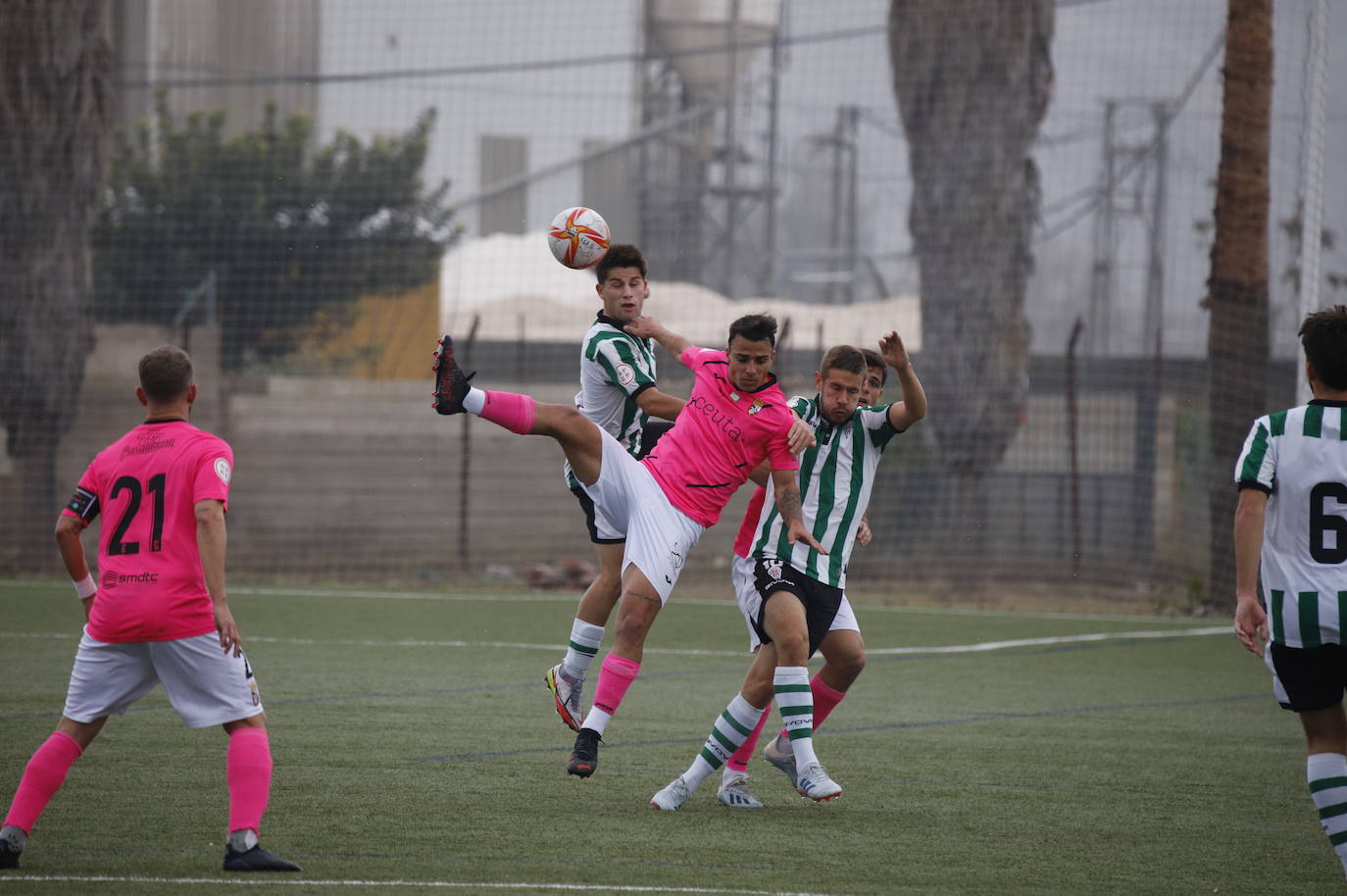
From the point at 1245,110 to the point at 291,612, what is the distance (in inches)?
427

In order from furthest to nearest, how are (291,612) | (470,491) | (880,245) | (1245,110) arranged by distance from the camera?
(880,245) < (470,491) < (1245,110) < (291,612)

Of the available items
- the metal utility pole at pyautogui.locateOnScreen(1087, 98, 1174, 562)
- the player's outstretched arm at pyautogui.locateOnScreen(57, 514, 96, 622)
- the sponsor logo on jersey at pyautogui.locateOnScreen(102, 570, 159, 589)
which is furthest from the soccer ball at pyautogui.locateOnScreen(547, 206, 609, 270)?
the metal utility pole at pyautogui.locateOnScreen(1087, 98, 1174, 562)

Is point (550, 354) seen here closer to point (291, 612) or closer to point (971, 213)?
point (971, 213)

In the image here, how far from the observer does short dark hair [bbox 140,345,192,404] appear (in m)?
4.85

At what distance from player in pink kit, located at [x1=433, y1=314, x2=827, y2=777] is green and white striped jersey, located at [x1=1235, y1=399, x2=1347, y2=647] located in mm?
1959

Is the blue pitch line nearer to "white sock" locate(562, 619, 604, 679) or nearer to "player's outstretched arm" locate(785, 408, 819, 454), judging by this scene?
"white sock" locate(562, 619, 604, 679)

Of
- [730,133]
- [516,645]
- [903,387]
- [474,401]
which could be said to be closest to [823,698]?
[903,387]

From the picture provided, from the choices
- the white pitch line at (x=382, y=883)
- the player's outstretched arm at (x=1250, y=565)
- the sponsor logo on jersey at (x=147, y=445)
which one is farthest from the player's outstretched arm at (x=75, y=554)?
the player's outstretched arm at (x=1250, y=565)

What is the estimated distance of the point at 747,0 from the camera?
30453 millimetres

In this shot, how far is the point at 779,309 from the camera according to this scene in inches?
997

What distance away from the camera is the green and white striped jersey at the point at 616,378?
24.8ft

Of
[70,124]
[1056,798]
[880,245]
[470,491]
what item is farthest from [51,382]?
[880,245]

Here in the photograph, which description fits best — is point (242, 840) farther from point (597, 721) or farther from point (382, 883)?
point (597, 721)

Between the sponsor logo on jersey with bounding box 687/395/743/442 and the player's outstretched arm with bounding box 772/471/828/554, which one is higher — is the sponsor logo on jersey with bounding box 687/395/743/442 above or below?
above
